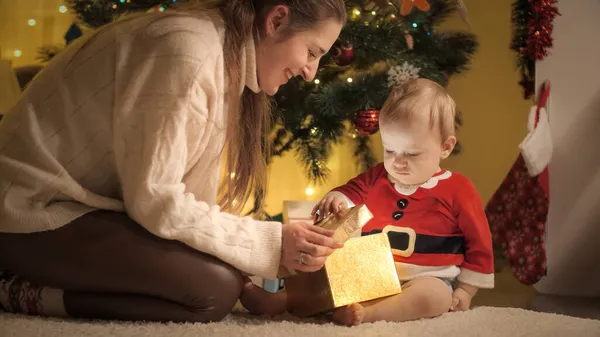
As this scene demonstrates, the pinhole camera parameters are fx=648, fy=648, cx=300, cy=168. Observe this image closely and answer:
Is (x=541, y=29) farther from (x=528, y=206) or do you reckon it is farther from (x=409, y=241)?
(x=409, y=241)

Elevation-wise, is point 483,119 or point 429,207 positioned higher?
point 429,207

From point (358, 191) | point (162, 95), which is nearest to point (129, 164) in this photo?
point (162, 95)

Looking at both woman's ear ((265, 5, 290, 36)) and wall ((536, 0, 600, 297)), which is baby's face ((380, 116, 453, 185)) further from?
wall ((536, 0, 600, 297))

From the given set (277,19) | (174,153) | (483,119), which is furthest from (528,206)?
(174,153)

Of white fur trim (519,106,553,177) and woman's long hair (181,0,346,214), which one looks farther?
white fur trim (519,106,553,177)

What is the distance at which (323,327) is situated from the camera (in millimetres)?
1119

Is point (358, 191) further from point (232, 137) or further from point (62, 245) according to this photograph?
point (62, 245)

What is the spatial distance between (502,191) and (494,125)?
799mm

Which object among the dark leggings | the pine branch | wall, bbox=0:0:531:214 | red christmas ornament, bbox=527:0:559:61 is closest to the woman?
the dark leggings

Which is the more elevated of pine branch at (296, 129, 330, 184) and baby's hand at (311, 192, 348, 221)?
baby's hand at (311, 192, 348, 221)

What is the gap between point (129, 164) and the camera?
3.50 feet

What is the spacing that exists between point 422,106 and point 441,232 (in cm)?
26

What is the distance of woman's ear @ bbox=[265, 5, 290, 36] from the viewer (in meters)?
1.19

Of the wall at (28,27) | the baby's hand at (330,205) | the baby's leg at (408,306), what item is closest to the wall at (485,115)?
the wall at (28,27)
